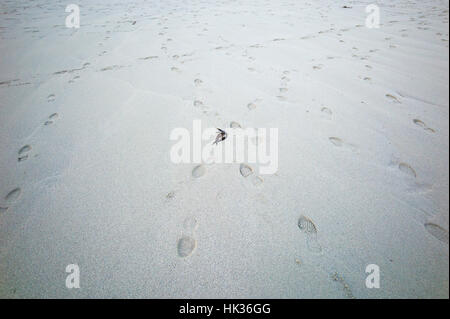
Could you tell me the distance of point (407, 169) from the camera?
1124 millimetres

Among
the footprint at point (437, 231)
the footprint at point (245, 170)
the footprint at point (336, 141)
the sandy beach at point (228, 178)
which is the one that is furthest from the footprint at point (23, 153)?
the footprint at point (437, 231)

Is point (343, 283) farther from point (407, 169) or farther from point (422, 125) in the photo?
point (422, 125)

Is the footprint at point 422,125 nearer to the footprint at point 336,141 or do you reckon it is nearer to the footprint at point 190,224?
the footprint at point 336,141

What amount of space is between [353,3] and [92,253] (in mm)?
6989

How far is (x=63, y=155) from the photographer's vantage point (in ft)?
4.31

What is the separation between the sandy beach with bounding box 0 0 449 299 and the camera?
33.4 inches

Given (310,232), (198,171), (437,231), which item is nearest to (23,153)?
(198,171)

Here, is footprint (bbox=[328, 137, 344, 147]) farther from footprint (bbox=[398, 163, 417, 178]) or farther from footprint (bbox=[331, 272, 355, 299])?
footprint (bbox=[331, 272, 355, 299])

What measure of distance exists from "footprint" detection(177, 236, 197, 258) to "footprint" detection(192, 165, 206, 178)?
38 cm

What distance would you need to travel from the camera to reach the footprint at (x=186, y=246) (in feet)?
2.97

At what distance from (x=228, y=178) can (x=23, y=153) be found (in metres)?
1.49

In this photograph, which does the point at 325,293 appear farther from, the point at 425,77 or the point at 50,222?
the point at 425,77

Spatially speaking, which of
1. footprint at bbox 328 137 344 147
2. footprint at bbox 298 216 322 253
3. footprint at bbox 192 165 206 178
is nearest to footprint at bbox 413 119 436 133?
footprint at bbox 328 137 344 147
